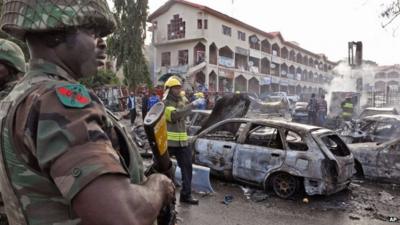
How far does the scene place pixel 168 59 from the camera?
38.2m

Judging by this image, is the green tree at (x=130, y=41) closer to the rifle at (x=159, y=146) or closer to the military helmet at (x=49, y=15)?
the rifle at (x=159, y=146)

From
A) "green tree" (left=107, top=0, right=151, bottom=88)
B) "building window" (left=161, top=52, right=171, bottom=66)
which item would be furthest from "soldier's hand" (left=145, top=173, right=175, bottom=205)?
"building window" (left=161, top=52, right=171, bottom=66)

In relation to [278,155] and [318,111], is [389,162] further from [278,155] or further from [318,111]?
[318,111]

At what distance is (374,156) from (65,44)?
7.87 metres

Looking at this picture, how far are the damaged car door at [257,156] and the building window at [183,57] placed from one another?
1166 inches

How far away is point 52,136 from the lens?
96cm

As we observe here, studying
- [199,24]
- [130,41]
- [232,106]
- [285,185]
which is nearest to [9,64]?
[285,185]

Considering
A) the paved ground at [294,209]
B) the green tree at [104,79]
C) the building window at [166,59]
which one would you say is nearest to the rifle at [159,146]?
the paved ground at [294,209]

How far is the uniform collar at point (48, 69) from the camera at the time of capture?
118 centimetres

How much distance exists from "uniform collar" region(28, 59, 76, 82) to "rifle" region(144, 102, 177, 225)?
416 mm

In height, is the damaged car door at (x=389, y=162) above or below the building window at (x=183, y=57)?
below

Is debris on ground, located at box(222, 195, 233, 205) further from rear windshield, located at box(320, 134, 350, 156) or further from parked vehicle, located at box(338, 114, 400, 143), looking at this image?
parked vehicle, located at box(338, 114, 400, 143)

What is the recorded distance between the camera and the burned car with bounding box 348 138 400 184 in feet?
24.9

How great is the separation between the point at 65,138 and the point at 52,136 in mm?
34
